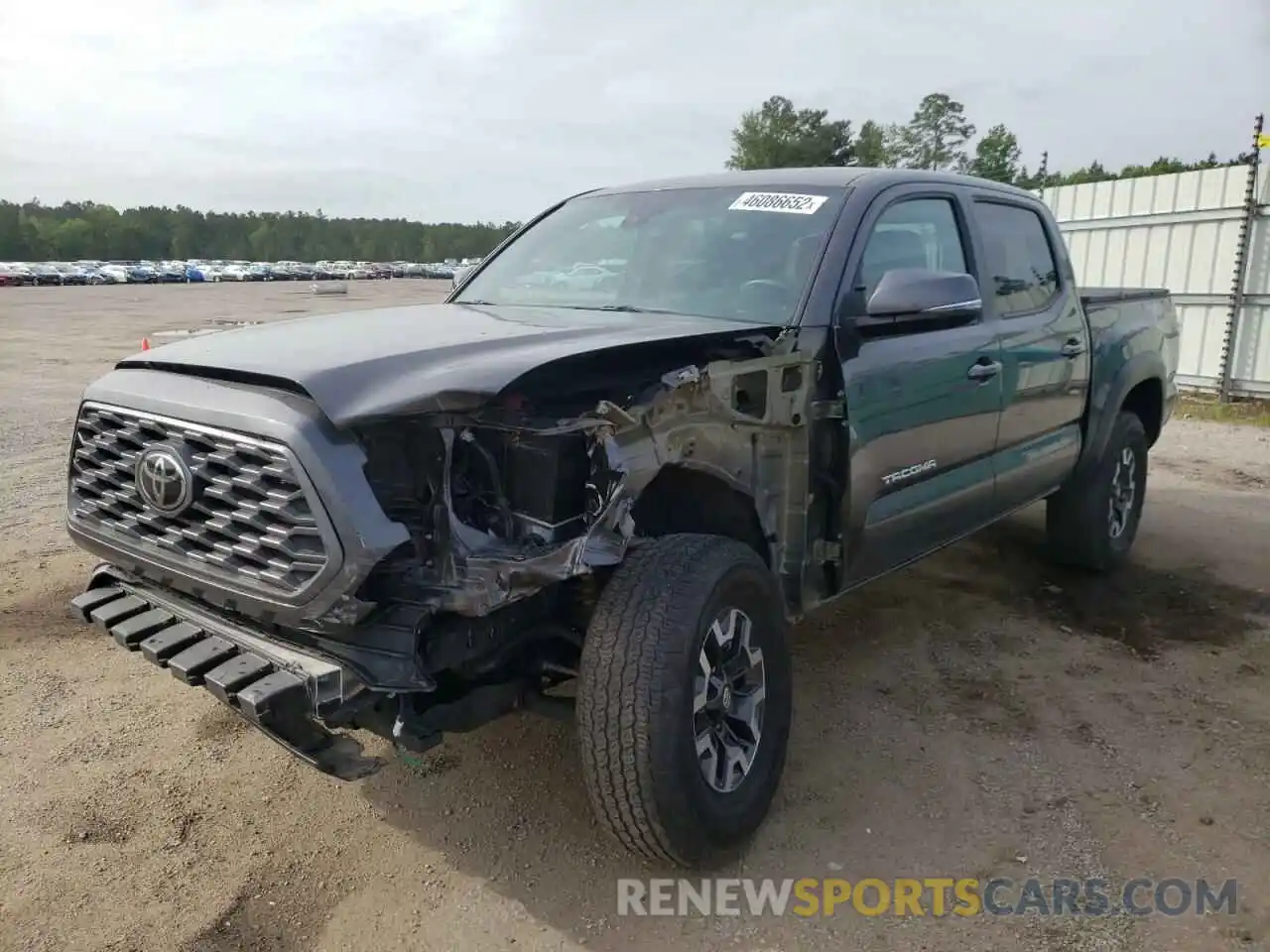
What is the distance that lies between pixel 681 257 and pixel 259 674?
82.9 inches

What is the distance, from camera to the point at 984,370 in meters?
3.88

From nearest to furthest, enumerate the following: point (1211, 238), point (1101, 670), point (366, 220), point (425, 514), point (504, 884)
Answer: point (425, 514)
point (504, 884)
point (1101, 670)
point (1211, 238)
point (366, 220)

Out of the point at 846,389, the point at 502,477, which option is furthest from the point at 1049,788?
the point at 502,477

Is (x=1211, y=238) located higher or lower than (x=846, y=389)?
higher

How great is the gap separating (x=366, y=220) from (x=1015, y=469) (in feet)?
468

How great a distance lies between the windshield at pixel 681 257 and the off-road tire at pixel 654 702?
1.02 meters

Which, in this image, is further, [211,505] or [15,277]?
[15,277]

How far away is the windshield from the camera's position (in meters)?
3.38

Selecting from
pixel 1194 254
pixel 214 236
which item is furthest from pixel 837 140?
pixel 214 236

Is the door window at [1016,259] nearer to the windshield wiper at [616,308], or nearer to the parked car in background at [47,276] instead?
the windshield wiper at [616,308]

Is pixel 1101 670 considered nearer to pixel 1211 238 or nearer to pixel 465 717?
pixel 465 717

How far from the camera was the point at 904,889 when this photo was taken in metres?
2.74

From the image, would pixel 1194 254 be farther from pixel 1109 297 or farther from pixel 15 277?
pixel 15 277

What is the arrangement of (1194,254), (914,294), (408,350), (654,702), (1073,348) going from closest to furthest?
1. (654,702)
2. (408,350)
3. (914,294)
4. (1073,348)
5. (1194,254)
